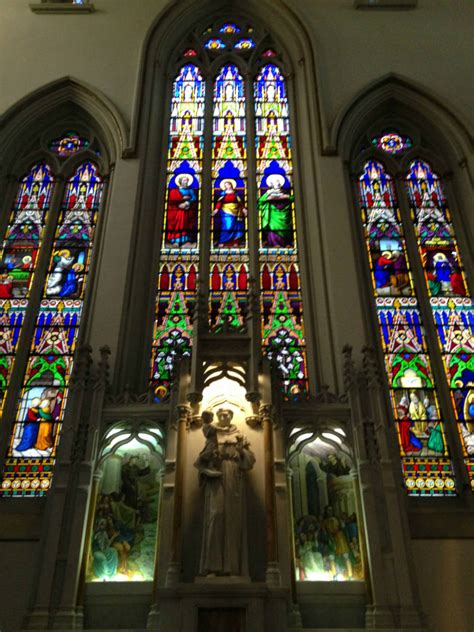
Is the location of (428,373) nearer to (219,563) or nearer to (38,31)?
(219,563)

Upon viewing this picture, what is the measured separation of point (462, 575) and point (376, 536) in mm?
1205

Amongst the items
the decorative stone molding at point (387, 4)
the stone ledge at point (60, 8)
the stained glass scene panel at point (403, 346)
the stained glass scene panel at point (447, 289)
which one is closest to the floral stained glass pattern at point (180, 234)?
the stone ledge at point (60, 8)

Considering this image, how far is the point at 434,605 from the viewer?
670 centimetres

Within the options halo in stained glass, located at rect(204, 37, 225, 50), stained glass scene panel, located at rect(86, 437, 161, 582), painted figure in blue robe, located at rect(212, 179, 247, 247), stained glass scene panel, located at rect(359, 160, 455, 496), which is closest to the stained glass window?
stained glass scene panel, located at rect(86, 437, 161, 582)

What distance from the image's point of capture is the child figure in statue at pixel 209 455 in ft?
21.7

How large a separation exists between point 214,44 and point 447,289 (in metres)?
6.50

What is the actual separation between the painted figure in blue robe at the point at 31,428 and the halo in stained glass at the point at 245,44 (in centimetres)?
763

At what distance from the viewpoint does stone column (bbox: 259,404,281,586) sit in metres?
6.10

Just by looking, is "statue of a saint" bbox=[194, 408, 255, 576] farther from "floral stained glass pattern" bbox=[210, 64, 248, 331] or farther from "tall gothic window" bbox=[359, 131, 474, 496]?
"tall gothic window" bbox=[359, 131, 474, 496]

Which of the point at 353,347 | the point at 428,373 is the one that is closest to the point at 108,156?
the point at 353,347

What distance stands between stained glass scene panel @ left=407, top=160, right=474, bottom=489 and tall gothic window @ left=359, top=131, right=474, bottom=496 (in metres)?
0.01

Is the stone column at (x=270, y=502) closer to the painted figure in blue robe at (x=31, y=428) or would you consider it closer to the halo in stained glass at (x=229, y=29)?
the painted figure in blue robe at (x=31, y=428)

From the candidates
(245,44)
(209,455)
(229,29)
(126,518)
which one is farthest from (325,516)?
(229,29)

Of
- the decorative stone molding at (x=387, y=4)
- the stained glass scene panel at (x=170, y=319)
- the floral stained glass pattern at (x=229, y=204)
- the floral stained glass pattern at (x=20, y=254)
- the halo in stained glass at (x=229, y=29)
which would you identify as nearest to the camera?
the stained glass scene panel at (x=170, y=319)
